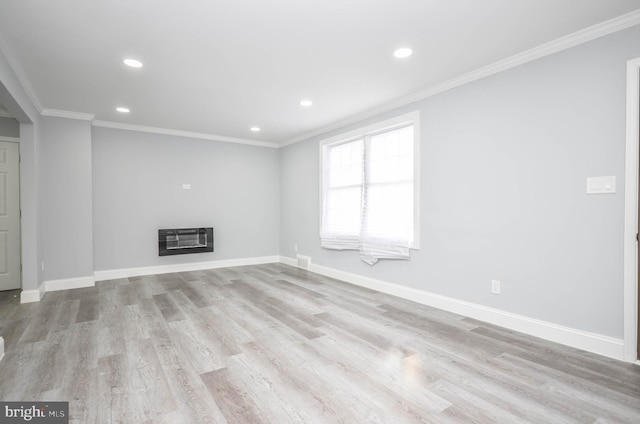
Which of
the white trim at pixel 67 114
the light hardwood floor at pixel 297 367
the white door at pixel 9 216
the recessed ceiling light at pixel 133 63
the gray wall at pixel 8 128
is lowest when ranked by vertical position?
the light hardwood floor at pixel 297 367

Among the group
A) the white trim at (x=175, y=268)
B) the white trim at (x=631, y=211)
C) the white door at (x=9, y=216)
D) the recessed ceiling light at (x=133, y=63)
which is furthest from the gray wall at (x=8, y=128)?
the white trim at (x=631, y=211)

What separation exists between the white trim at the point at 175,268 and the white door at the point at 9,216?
1010mm

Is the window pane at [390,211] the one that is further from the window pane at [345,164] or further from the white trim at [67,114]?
the white trim at [67,114]

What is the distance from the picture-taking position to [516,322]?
2.89 meters

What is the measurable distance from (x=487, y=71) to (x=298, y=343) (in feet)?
10.3

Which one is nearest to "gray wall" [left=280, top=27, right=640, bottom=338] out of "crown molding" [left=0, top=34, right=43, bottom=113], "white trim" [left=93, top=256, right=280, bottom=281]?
"white trim" [left=93, top=256, right=280, bottom=281]

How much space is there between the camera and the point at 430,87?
360 centimetres

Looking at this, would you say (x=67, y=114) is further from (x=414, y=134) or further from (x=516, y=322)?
(x=516, y=322)

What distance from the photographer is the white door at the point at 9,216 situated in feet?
14.6

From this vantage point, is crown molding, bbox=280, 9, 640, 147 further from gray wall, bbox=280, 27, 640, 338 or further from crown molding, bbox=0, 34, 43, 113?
crown molding, bbox=0, 34, 43, 113

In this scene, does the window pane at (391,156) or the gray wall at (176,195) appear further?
the gray wall at (176,195)

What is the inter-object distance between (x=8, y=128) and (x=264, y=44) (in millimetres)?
4372

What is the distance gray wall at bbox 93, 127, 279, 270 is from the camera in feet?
16.8

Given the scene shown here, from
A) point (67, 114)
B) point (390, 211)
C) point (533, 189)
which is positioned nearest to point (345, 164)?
point (390, 211)
